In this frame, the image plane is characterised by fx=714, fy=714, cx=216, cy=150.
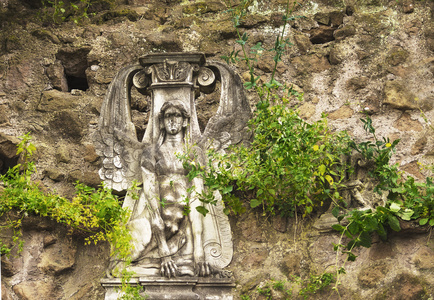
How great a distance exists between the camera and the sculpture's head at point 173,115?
3.86 metres

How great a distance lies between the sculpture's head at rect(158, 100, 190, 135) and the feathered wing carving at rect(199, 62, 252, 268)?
6.1 inches

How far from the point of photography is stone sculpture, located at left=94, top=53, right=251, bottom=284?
12.1 ft

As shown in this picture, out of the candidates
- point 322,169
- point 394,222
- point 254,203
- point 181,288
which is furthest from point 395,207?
point 181,288

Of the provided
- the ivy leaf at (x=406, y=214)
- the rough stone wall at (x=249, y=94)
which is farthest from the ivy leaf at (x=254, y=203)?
the ivy leaf at (x=406, y=214)

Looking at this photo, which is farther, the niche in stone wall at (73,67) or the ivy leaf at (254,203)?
the niche in stone wall at (73,67)

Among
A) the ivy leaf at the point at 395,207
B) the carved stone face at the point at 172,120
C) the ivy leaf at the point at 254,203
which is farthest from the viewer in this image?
the carved stone face at the point at 172,120

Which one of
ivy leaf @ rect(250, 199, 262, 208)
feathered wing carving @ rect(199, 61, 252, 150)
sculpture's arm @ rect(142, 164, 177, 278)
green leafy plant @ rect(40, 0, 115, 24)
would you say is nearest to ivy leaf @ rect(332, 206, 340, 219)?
ivy leaf @ rect(250, 199, 262, 208)

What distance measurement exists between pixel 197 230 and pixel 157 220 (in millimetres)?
215

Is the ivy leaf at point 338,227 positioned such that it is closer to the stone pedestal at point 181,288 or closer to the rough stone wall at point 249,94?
the rough stone wall at point 249,94

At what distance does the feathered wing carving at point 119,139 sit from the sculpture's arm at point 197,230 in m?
0.34

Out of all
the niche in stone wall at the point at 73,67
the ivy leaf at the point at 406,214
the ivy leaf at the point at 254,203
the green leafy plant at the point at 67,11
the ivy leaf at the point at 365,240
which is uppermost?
the green leafy plant at the point at 67,11

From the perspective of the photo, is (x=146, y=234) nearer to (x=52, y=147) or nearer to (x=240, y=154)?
(x=240, y=154)

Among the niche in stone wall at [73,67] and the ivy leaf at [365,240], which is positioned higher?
the niche in stone wall at [73,67]

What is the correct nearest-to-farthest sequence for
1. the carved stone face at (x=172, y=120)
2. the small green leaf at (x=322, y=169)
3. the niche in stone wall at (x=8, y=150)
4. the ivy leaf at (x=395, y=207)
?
the ivy leaf at (x=395, y=207) < the small green leaf at (x=322, y=169) < the carved stone face at (x=172, y=120) < the niche in stone wall at (x=8, y=150)
